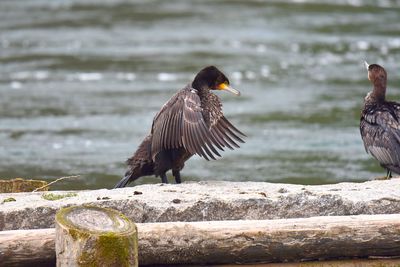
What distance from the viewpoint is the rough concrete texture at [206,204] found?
22.2 ft

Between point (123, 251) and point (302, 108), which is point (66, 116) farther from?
point (123, 251)

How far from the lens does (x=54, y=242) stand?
621 cm

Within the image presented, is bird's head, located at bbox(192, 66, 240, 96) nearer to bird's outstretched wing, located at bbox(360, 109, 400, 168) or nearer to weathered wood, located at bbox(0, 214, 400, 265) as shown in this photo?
bird's outstretched wing, located at bbox(360, 109, 400, 168)

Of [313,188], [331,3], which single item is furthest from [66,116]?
[331,3]

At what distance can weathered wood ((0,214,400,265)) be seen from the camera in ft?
20.8

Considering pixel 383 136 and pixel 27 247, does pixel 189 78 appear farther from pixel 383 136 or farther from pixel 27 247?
pixel 27 247

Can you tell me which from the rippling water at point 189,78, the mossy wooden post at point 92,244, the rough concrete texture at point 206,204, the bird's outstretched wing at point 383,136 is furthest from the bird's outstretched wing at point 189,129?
the rippling water at point 189,78

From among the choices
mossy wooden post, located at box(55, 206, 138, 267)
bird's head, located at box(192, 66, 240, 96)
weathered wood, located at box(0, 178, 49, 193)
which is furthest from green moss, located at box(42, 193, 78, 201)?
bird's head, located at box(192, 66, 240, 96)

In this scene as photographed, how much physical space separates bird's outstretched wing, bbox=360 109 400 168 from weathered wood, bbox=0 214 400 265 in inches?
109

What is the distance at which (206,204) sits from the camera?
688cm

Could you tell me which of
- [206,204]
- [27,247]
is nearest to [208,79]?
[206,204]

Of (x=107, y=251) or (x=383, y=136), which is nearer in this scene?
(x=107, y=251)

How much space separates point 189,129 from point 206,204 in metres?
1.44

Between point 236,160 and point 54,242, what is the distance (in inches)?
287
